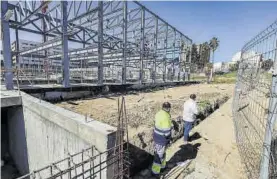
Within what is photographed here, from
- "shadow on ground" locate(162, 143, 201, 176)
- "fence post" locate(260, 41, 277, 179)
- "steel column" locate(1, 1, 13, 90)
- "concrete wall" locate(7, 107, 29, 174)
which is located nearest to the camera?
"fence post" locate(260, 41, 277, 179)

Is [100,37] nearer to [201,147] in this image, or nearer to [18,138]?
[18,138]

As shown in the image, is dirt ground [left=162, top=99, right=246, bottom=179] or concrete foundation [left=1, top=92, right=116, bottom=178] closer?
concrete foundation [left=1, top=92, right=116, bottom=178]

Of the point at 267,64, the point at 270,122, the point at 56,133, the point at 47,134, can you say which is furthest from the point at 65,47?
the point at 270,122

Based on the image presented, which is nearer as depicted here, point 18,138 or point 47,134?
point 47,134

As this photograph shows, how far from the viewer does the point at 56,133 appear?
5.10 metres

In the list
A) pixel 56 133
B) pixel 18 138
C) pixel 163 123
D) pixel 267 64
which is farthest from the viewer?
pixel 18 138

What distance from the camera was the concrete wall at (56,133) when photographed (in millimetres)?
3738

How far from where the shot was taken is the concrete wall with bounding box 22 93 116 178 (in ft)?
12.3

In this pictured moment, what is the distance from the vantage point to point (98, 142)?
3678 millimetres

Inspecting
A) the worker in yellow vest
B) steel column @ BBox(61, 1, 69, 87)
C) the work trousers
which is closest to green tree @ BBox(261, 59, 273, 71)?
the worker in yellow vest

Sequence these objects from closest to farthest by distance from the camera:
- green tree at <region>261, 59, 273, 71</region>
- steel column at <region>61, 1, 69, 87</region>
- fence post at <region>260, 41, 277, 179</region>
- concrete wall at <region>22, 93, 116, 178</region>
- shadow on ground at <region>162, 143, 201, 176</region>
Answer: fence post at <region>260, 41, 277, 179</region>, green tree at <region>261, 59, 273, 71</region>, concrete wall at <region>22, 93, 116, 178</region>, shadow on ground at <region>162, 143, 201, 176</region>, steel column at <region>61, 1, 69, 87</region>

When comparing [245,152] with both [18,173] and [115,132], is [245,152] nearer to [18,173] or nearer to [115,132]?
[115,132]

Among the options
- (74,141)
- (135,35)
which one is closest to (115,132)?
(74,141)

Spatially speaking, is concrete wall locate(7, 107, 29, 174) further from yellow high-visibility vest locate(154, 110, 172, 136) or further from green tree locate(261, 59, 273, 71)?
green tree locate(261, 59, 273, 71)
